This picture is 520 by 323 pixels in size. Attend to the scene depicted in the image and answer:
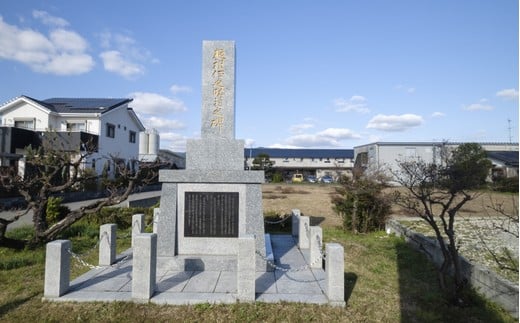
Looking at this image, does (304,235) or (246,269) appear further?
(304,235)

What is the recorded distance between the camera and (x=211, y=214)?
7.20 metres

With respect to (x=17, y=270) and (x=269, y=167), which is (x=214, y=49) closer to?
(x=17, y=270)

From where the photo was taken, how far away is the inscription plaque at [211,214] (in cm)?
712

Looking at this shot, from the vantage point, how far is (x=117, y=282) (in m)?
5.92

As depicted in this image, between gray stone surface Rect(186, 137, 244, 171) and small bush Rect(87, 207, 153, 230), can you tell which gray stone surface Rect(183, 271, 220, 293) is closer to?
gray stone surface Rect(186, 137, 244, 171)

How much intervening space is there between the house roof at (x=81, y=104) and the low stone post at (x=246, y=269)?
2623 centimetres

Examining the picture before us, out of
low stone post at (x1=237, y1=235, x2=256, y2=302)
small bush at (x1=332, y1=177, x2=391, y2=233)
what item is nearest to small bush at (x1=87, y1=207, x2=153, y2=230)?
small bush at (x1=332, y1=177, x2=391, y2=233)

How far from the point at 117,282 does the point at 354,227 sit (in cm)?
819

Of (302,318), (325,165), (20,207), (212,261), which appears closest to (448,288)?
(302,318)

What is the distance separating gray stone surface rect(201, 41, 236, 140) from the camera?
7629 mm

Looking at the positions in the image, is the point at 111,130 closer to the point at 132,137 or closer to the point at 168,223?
the point at 132,137

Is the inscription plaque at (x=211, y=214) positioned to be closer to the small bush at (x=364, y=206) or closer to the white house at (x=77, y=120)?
the small bush at (x=364, y=206)

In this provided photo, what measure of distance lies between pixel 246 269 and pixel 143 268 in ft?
5.19

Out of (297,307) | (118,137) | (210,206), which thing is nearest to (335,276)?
(297,307)
